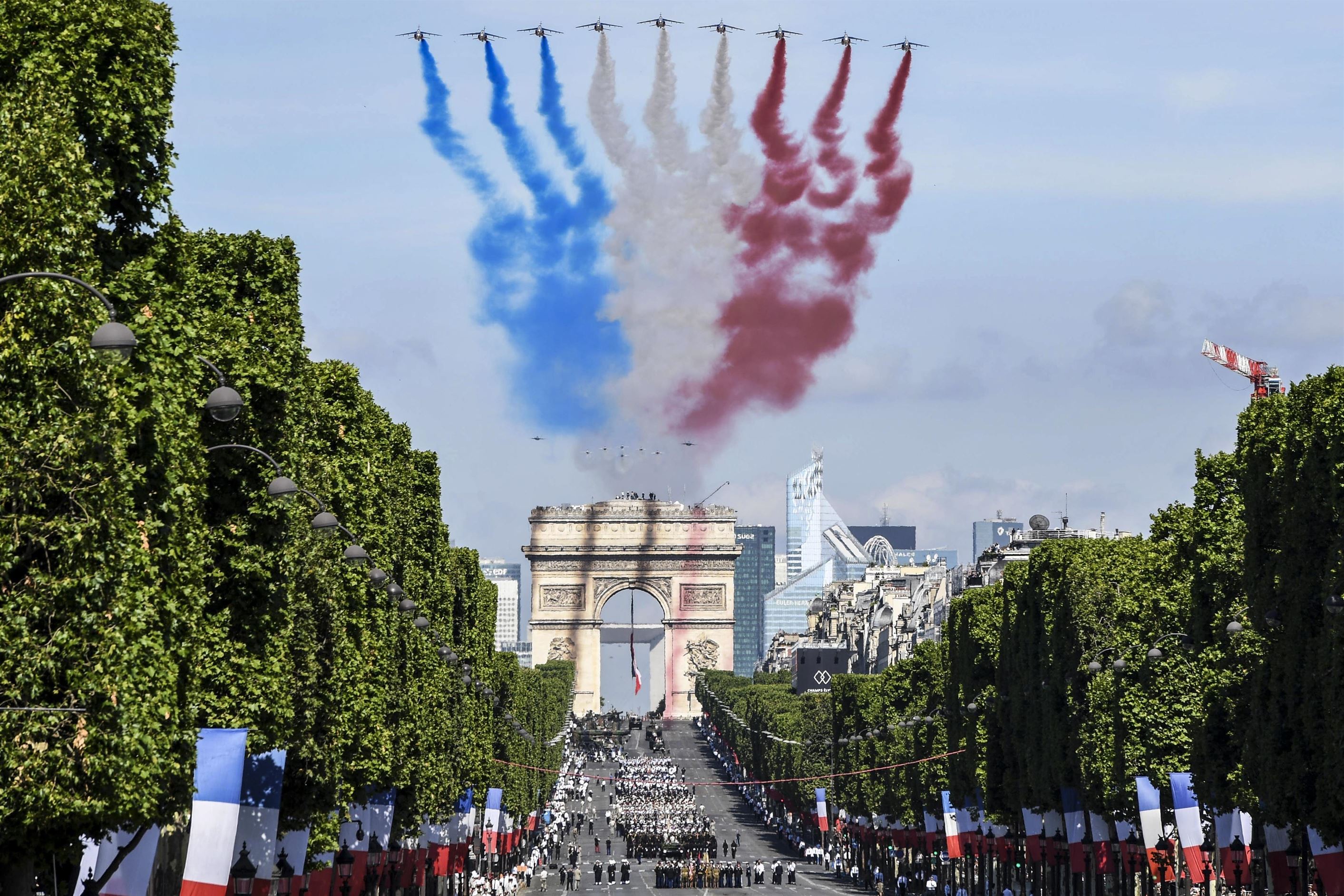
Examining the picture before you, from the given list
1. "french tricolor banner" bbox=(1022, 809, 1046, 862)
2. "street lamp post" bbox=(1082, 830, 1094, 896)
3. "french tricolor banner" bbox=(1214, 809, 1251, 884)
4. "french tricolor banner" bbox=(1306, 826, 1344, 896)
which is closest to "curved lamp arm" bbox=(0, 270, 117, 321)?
"french tricolor banner" bbox=(1306, 826, 1344, 896)

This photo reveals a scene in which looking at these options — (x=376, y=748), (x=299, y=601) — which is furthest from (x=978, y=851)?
(x=299, y=601)

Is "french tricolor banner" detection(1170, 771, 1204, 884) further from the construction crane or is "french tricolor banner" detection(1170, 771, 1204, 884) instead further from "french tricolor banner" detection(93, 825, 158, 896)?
the construction crane

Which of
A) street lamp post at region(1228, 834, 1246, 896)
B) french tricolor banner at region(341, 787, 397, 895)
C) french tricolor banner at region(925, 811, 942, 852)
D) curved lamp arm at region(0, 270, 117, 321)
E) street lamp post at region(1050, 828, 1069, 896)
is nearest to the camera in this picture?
curved lamp arm at region(0, 270, 117, 321)

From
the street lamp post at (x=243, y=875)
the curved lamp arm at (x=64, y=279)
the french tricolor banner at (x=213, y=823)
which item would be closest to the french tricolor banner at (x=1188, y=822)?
the street lamp post at (x=243, y=875)

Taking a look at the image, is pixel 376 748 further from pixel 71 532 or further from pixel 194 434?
pixel 71 532

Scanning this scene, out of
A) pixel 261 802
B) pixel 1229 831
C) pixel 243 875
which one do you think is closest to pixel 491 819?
pixel 1229 831

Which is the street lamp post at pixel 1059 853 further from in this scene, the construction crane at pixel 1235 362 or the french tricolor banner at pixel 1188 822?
the construction crane at pixel 1235 362
